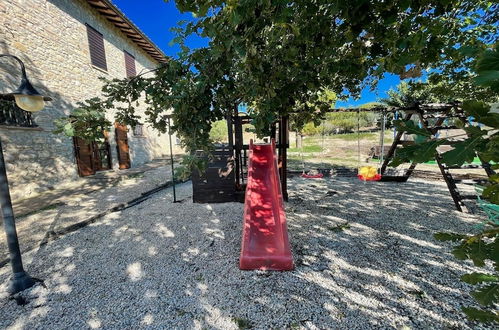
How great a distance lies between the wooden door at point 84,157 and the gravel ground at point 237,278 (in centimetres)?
512

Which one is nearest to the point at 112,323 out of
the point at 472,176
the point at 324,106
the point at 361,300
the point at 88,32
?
the point at 361,300

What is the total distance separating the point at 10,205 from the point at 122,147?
8.73m

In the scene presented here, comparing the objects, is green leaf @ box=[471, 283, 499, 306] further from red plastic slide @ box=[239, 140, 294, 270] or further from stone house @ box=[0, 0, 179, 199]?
stone house @ box=[0, 0, 179, 199]

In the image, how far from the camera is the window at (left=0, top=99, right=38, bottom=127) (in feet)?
18.9

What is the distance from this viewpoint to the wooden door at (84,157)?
8.07 meters

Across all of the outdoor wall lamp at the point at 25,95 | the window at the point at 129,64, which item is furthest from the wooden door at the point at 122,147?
the outdoor wall lamp at the point at 25,95

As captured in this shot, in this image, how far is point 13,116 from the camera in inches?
237

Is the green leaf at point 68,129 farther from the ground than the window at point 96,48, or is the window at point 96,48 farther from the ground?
the window at point 96,48

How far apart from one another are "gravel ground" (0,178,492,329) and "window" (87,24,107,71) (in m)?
7.88

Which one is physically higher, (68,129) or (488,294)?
(68,129)

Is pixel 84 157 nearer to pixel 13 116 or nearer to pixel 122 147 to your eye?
pixel 122 147

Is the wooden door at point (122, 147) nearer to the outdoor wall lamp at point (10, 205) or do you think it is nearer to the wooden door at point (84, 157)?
the wooden door at point (84, 157)

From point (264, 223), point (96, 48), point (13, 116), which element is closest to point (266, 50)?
point (264, 223)

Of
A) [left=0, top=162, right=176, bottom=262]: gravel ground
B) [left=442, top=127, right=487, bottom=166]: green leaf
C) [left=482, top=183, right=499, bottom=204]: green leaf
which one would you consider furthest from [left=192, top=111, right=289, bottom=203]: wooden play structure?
[left=442, top=127, right=487, bottom=166]: green leaf
